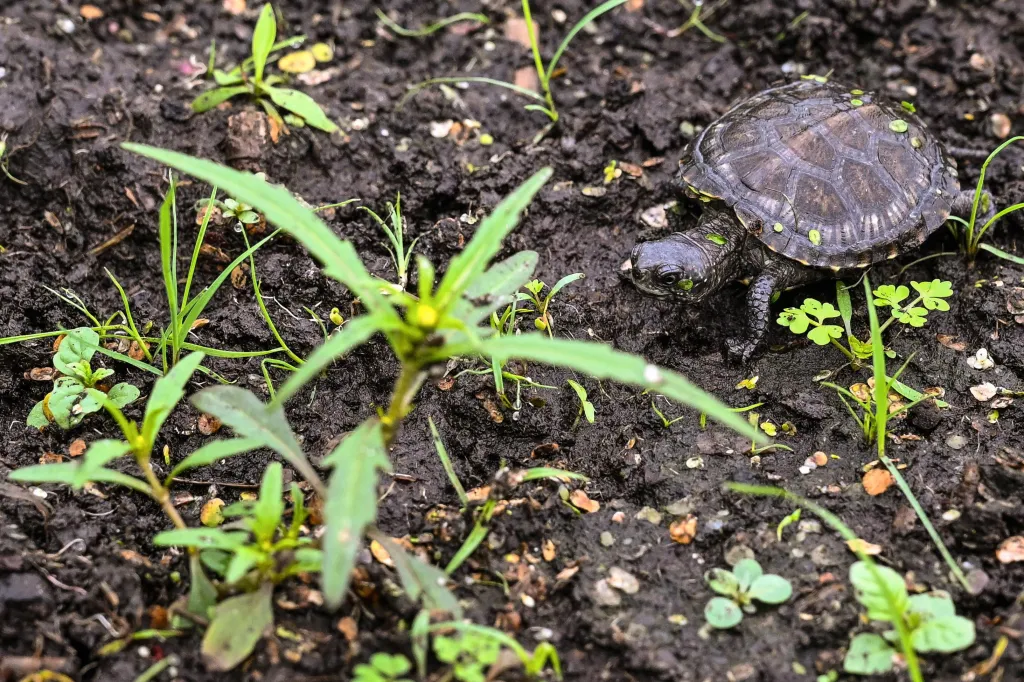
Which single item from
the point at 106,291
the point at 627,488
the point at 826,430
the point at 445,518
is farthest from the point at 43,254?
the point at 826,430

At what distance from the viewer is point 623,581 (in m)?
2.80

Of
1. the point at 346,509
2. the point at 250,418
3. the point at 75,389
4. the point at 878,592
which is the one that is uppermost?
the point at 346,509

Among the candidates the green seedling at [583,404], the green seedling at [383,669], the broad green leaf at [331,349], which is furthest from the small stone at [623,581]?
the broad green leaf at [331,349]

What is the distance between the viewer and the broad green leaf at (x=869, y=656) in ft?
8.18

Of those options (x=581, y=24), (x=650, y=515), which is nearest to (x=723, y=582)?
(x=650, y=515)

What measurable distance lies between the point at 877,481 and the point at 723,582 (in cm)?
73

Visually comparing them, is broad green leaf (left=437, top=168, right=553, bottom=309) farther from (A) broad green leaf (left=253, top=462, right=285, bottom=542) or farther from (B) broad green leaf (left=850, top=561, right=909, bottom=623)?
(B) broad green leaf (left=850, top=561, right=909, bottom=623)

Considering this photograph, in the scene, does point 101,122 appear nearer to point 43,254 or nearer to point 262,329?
point 43,254

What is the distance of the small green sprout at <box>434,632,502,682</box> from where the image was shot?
7.65 feet

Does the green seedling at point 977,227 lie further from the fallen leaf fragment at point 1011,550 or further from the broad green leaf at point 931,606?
the broad green leaf at point 931,606

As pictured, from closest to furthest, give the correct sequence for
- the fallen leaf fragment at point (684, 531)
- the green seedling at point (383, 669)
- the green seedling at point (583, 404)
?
1. the green seedling at point (383, 669)
2. the fallen leaf fragment at point (684, 531)
3. the green seedling at point (583, 404)

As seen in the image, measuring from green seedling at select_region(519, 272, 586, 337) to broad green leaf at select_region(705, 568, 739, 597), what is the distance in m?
1.19

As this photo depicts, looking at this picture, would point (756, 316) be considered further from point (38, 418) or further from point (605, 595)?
point (38, 418)

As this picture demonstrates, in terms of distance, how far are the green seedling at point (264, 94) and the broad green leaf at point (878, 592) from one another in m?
2.96
